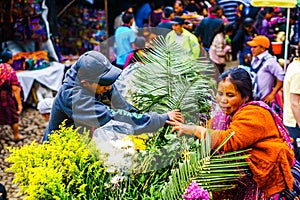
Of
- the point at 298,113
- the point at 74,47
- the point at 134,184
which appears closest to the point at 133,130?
the point at 134,184

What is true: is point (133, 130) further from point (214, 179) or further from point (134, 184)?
point (214, 179)

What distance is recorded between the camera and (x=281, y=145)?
2.30 meters

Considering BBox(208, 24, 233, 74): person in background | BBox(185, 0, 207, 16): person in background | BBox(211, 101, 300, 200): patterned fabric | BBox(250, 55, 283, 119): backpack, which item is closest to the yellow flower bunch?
BBox(211, 101, 300, 200): patterned fabric

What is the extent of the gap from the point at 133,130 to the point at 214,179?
0.46m

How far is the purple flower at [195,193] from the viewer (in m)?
1.91

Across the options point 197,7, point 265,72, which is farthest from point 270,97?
point 197,7

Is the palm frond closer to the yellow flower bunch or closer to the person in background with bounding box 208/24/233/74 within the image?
the yellow flower bunch

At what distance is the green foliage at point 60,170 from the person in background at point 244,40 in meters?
5.79

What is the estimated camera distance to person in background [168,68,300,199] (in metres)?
2.23

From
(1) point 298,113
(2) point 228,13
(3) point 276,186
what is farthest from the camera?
(2) point 228,13

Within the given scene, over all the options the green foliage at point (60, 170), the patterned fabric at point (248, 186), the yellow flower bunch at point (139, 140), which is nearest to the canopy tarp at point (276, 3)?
the patterned fabric at point (248, 186)

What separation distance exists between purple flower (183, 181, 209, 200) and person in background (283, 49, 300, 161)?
2.10 m

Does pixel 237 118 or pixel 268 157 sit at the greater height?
pixel 237 118

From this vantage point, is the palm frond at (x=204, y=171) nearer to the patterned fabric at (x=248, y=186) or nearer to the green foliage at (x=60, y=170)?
the patterned fabric at (x=248, y=186)
